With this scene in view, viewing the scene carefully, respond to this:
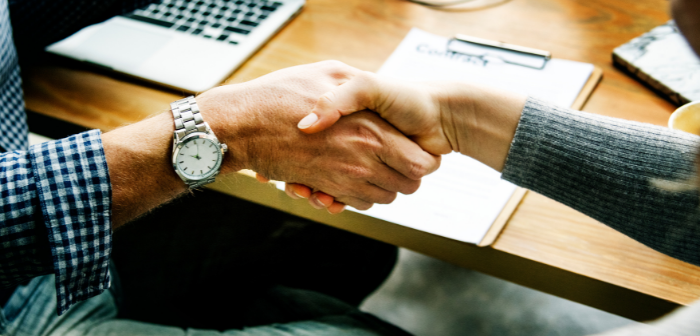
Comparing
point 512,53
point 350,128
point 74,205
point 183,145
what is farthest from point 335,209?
point 512,53

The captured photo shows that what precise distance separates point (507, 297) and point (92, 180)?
1.11 meters


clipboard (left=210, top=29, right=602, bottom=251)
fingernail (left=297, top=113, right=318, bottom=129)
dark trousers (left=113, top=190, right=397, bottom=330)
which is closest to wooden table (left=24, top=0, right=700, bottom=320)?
clipboard (left=210, top=29, right=602, bottom=251)

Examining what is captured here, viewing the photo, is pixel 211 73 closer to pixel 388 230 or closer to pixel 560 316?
pixel 388 230

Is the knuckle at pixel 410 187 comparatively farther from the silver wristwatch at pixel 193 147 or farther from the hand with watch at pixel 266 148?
the silver wristwatch at pixel 193 147

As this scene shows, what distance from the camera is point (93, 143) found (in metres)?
0.60

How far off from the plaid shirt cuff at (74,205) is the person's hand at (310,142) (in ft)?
0.53

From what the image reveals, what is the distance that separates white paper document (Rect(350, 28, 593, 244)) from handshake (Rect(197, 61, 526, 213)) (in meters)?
0.03

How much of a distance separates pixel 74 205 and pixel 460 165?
0.54 m

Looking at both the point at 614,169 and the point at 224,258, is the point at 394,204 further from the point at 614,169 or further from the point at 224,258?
the point at 224,258

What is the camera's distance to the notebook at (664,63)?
73 cm

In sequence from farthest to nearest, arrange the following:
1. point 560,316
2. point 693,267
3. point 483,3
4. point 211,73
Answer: point 560,316
point 483,3
point 211,73
point 693,267

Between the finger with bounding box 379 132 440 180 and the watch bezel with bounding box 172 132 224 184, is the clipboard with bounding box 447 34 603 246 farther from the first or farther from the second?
the watch bezel with bounding box 172 132 224 184

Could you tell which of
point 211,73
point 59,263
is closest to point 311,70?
point 211,73

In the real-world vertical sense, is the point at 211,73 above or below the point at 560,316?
above
